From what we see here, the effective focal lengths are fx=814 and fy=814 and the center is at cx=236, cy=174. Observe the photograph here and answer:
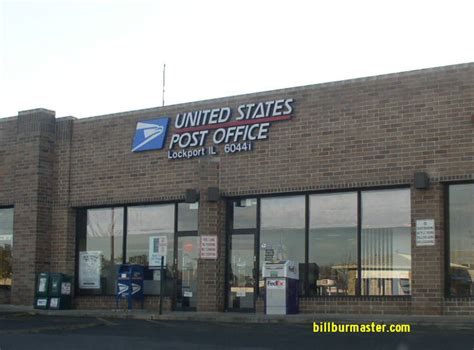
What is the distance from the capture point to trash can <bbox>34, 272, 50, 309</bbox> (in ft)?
78.8

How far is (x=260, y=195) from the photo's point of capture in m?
21.9

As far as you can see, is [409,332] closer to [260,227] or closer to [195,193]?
[260,227]

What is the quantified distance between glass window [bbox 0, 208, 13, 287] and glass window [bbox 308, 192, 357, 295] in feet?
35.1

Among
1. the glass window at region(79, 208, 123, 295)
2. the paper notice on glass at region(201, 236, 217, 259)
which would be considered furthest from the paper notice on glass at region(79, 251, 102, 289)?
the paper notice on glass at region(201, 236, 217, 259)

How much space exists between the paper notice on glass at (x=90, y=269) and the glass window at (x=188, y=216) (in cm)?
319

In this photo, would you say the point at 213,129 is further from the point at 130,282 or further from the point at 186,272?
the point at 130,282

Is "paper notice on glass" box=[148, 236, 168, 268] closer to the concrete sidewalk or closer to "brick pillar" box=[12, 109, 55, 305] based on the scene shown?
the concrete sidewalk

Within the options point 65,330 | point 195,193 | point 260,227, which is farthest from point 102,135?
point 65,330

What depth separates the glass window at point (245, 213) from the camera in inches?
869

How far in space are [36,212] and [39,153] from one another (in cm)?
184

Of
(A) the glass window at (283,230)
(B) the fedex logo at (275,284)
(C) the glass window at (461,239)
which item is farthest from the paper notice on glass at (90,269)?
(C) the glass window at (461,239)

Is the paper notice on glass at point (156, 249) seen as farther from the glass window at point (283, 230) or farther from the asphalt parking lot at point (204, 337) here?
the asphalt parking lot at point (204, 337)

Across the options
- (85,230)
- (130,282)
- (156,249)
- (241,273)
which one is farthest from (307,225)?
(85,230)

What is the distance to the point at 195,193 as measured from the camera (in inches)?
889
